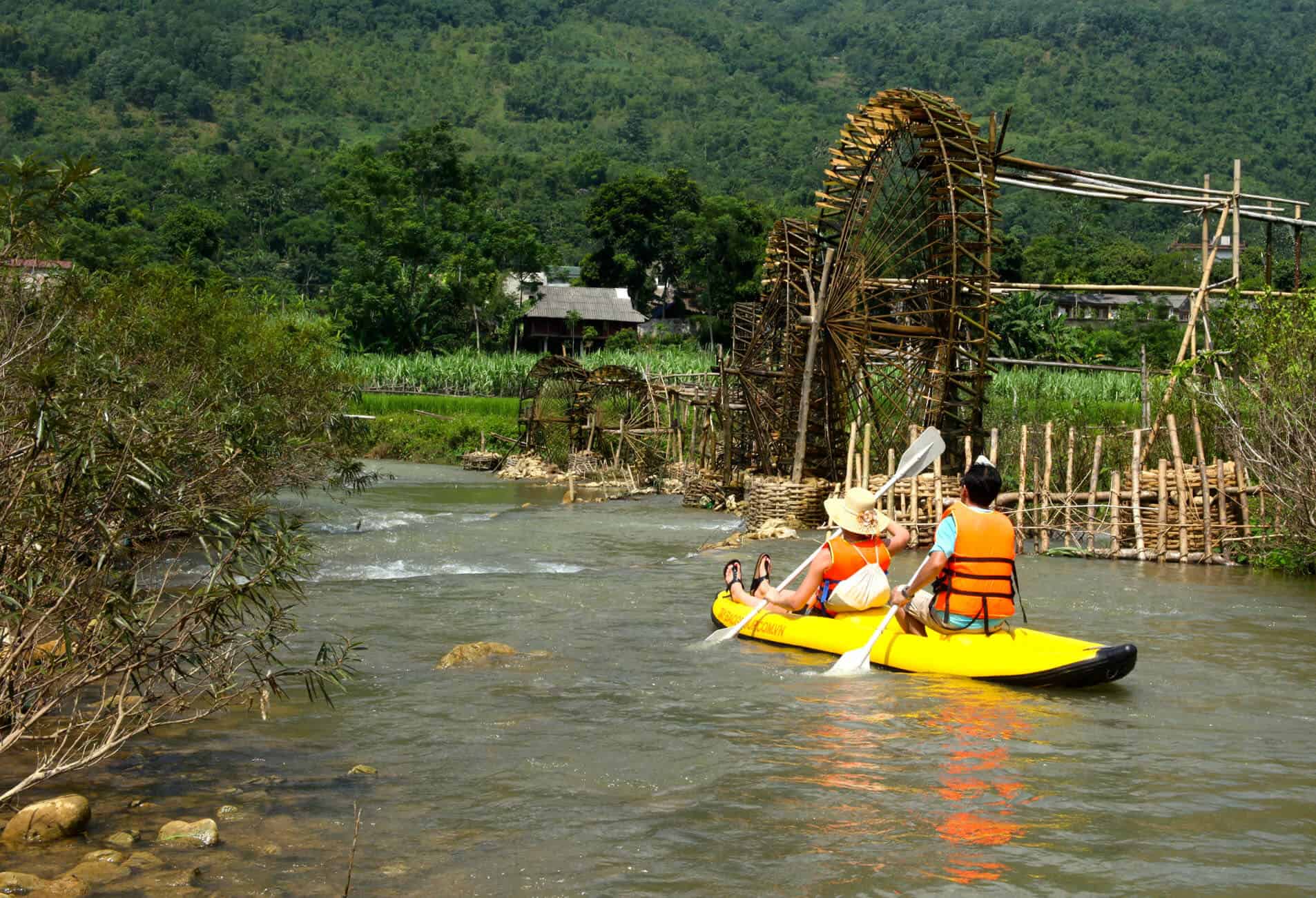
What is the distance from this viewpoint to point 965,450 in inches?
732

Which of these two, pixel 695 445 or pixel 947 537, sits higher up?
pixel 695 445

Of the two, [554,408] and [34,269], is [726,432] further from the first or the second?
[34,269]

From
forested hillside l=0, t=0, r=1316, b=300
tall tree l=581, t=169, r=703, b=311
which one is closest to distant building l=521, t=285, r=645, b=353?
tall tree l=581, t=169, r=703, b=311

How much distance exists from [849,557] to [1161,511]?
659 cm

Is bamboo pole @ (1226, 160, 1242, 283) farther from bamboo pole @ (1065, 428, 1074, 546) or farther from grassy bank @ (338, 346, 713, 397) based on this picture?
grassy bank @ (338, 346, 713, 397)

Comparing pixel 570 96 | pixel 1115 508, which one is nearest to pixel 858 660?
pixel 1115 508

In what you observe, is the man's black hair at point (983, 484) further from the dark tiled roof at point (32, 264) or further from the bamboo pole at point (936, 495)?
the dark tiled roof at point (32, 264)

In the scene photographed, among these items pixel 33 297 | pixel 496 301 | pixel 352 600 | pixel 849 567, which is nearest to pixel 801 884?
pixel 849 567

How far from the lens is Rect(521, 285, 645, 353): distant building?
63.6m

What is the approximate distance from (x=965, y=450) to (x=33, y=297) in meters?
12.4

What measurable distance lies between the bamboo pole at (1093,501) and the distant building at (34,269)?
11629 mm

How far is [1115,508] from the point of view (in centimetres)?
1673

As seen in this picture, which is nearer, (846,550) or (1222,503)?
(846,550)

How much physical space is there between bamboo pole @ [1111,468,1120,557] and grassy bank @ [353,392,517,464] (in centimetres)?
2667
